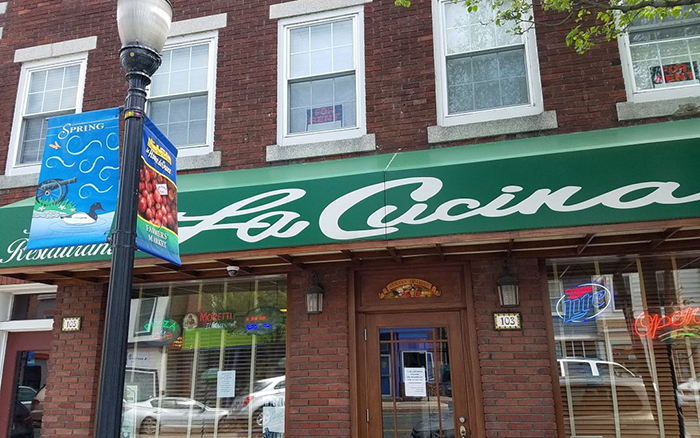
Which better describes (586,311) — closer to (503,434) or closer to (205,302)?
(503,434)

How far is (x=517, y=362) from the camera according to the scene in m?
5.68

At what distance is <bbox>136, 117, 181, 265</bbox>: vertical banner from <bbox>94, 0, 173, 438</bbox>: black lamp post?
66 mm

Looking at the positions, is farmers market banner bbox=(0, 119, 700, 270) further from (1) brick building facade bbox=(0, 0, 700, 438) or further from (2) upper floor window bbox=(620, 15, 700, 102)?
(2) upper floor window bbox=(620, 15, 700, 102)

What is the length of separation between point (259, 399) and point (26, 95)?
5800 millimetres

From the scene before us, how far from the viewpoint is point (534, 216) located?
481 cm

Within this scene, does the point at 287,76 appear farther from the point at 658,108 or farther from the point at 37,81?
the point at 658,108

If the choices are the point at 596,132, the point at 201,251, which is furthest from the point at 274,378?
the point at 596,132

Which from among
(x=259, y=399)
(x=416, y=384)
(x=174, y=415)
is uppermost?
(x=416, y=384)

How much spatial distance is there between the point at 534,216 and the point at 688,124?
6.38 ft

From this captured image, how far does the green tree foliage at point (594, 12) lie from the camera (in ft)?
16.1

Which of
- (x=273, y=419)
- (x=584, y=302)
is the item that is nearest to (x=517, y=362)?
(x=584, y=302)

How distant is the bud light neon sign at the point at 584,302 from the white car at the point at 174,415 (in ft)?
13.2

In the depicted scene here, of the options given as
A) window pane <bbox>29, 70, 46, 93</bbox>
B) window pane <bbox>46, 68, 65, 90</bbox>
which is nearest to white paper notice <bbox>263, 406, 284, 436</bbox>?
window pane <bbox>46, 68, 65, 90</bbox>

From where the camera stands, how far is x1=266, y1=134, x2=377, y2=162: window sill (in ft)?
21.6
